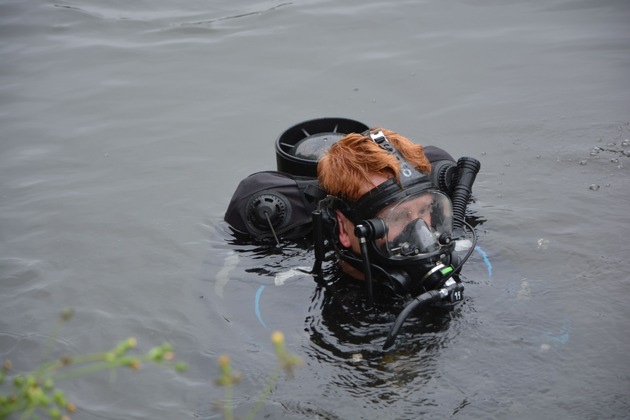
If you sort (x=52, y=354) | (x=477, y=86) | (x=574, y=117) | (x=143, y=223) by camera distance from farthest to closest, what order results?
1. (x=477, y=86)
2. (x=574, y=117)
3. (x=143, y=223)
4. (x=52, y=354)

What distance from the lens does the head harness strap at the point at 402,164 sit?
3.46 m

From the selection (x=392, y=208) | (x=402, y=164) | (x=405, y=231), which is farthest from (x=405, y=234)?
(x=402, y=164)

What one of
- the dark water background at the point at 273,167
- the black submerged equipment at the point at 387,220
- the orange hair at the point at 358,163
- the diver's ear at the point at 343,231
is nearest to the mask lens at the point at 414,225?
the black submerged equipment at the point at 387,220

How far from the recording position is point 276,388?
3346 millimetres

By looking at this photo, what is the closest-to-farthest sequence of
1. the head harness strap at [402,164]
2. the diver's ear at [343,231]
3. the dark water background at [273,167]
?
the dark water background at [273,167], the head harness strap at [402,164], the diver's ear at [343,231]

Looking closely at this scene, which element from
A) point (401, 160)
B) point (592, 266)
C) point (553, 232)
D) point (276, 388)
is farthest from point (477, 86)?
point (276, 388)

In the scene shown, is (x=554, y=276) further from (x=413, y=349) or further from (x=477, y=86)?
(x=477, y=86)

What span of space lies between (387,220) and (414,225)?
0.12 metres

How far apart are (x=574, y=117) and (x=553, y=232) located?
1.98 m

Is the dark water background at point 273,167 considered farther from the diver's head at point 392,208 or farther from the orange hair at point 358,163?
the orange hair at point 358,163

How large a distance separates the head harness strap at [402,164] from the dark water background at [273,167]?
67 centimetres

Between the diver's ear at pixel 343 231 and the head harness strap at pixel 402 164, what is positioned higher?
the head harness strap at pixel 402 164

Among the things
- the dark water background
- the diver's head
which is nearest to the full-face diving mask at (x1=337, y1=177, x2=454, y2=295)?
the diver's head

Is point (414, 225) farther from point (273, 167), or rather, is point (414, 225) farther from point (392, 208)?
point (273, 167)
